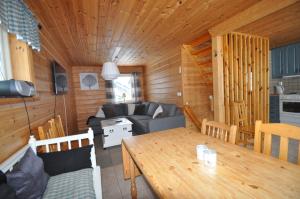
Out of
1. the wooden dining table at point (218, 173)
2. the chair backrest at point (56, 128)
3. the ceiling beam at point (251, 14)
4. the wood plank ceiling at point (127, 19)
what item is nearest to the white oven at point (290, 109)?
the ceiling beam at point (251, 14)

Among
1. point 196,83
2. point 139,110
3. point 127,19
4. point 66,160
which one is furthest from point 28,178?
point 139,110

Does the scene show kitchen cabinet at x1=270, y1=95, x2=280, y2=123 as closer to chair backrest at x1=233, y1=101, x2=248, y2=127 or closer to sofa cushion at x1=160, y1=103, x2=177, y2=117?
chair backrest at x1=233, y1=101, x2=248, y2=127

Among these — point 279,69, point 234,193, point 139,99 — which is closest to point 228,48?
point 279,69

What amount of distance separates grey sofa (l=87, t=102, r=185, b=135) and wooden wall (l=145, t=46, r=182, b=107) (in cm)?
39

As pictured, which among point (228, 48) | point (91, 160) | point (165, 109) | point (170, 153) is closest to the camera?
point (170, 153)

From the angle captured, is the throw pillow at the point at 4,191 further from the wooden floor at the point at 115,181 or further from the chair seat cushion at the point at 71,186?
the wooden floor at the point at 115,181

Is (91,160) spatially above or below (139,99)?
below

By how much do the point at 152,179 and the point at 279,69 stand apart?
5124 millimetres

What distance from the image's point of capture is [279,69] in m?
4.42

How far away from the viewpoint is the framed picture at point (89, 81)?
223 inches

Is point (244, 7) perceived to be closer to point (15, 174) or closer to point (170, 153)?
point (170, 153)

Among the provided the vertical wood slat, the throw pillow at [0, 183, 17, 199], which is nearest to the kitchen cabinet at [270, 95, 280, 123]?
the vertical wood slat

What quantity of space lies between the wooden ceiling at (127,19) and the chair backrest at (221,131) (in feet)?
4.84

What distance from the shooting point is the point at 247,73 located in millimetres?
3344
